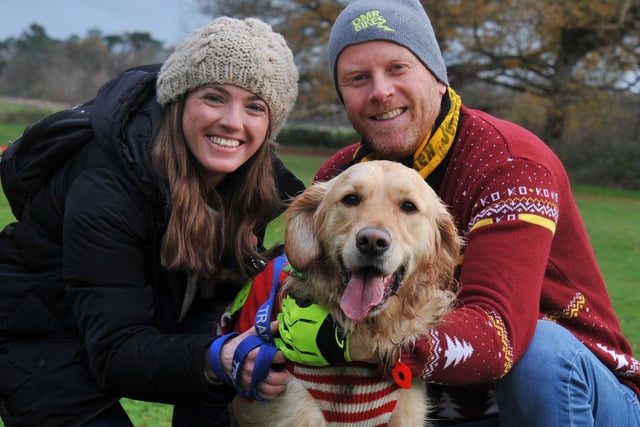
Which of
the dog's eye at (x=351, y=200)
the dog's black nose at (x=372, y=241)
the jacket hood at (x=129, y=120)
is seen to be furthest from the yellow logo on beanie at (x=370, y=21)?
the dog's black nose at (x=372, y=241)

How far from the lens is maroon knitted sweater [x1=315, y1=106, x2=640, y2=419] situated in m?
2.62

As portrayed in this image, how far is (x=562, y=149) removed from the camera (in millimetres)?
28828

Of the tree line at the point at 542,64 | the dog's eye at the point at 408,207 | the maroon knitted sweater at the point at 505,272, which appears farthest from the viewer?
the tree line at the point at 542,64

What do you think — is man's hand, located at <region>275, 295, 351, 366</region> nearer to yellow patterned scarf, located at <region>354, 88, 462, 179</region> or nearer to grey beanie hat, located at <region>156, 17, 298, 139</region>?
yellow patterned scarf, located at <region>354, 88, 462, 179</region>

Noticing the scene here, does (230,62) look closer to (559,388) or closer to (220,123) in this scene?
(220,123)

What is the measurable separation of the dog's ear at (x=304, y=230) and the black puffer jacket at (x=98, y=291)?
49cm

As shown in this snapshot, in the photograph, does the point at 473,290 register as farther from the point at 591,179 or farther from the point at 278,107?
the point at 591,179

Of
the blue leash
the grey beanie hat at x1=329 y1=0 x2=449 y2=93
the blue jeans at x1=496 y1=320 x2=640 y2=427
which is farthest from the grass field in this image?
the blue jeans at x1=496 y1=320 x2=640 y2=427

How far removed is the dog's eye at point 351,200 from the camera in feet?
9.52

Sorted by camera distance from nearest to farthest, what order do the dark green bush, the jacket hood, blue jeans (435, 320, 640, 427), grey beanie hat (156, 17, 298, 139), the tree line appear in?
1. blue jeans (435, 320, 640, 427)
2. the jacket hood
3. grey beanie hat (156, 17, 298, 139)
4. the tree line
5. the dark green bush

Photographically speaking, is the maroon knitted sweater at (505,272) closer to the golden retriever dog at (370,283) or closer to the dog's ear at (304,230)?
the golden retriever dog at (370,283)

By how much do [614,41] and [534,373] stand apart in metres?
27.9

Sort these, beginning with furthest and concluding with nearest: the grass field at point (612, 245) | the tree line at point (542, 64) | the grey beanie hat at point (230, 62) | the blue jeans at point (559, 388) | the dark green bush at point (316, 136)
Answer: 1. the dark green bush at point (316, 136)
2. the tree line at point (542, 64)
3. the grass field at point (612, 245)
4. the grey beanie hat at point (230, 62)
5. the blue jeans at point (559, 388)

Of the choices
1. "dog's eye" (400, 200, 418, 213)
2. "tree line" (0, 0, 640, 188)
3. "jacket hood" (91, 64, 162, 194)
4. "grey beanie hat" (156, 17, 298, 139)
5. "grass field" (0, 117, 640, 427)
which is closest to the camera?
"dog's eye" (400, 200, 418, 213)
